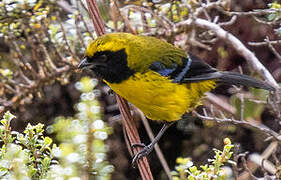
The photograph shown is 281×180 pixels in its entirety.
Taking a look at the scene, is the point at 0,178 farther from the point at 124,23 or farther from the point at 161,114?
the point at 124,23

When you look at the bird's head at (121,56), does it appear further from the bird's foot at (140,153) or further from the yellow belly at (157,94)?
the bird's foot at (140,153)

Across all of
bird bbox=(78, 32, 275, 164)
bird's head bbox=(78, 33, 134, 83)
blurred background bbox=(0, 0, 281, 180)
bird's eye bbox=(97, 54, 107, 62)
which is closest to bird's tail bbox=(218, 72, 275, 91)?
bird bbox=(78, 32, 275, 164)

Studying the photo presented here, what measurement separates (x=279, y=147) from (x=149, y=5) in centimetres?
127

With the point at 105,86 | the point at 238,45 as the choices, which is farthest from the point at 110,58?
the point at 105,86

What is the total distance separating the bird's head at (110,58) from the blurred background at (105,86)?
2.19 feet

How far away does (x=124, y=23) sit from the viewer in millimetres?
2873

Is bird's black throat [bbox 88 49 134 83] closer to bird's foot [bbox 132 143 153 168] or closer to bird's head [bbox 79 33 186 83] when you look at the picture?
bird's head [bbox 79 33 186 83]

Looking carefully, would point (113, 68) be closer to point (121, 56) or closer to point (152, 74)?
point (121, 56)

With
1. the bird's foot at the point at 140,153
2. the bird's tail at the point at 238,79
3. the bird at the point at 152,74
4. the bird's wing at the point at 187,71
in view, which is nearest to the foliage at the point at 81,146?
the bird's foot at the point at 140,153

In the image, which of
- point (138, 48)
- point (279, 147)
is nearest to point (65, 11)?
point (138, 48)

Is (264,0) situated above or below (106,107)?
above

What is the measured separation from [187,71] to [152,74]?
29 centimetres

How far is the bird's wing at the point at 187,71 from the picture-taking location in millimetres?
2256

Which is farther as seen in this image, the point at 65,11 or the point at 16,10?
the point at 65,11
